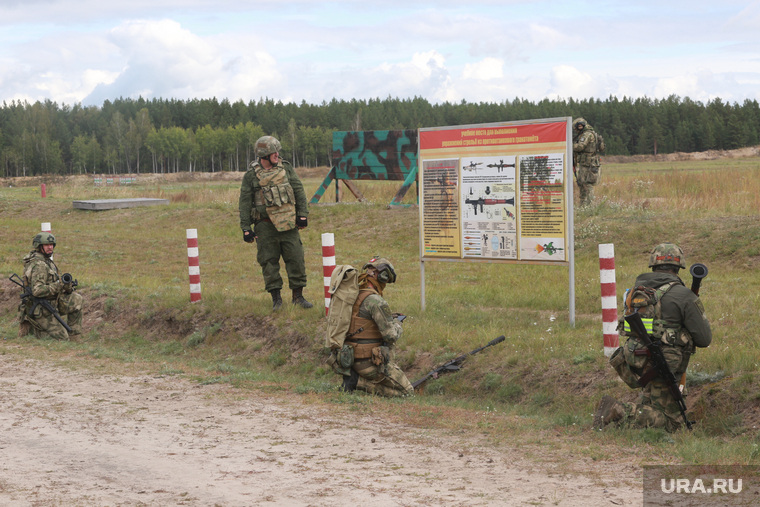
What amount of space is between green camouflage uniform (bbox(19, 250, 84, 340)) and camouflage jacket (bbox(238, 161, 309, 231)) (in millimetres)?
3319

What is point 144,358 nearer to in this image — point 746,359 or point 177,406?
point 177,406

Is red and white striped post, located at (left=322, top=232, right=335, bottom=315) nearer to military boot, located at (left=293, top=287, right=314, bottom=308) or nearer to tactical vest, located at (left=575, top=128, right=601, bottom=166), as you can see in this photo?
military boot, located at (left=293, top=287, right=314, bottom=308)

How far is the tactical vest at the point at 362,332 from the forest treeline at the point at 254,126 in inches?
3952

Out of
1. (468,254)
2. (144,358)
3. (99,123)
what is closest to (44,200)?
(144,358)

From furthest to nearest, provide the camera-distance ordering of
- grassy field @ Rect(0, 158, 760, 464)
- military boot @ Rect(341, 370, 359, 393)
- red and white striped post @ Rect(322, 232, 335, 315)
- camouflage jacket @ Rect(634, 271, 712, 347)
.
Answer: red and white striped post @ Rect(322, 232, 335, 315) < military boot @ Rect(341, 370, 359, 393) < grassy field @ Rect(0, 158, 760, 464) < camouflage jacket @ Rect(634, 271, 712, 347)

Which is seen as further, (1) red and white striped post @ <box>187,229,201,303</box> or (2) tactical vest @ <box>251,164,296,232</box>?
(1) red and white striped post @ <box>187,229,201,303</box>

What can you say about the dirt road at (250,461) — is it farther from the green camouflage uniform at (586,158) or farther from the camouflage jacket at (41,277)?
the green camouflage uniform at (586,158)

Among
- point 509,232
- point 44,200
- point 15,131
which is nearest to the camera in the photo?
point 509,232

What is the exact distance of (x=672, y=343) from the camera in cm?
687

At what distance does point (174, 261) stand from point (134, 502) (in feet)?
49.4

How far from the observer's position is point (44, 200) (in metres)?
33.9

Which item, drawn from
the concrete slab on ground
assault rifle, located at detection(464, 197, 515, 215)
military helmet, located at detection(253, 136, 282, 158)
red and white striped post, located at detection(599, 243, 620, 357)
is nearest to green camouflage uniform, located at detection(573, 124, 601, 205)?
assault rifle, located at detection(464, 197, 515, 215)

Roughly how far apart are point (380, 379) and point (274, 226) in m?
4.13

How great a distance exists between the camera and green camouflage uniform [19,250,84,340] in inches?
495
